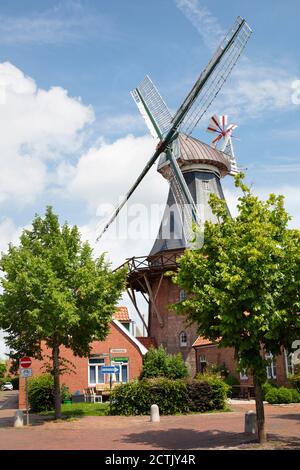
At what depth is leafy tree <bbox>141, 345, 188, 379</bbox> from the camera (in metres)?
32.2

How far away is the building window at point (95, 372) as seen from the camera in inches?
1332

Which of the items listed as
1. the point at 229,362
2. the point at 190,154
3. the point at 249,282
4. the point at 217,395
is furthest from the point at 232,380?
the point at 249,282

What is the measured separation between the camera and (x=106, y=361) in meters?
34.5

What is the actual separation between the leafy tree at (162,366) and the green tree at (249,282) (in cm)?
1835

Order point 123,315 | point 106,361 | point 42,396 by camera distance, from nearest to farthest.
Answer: point 42,396, point 106,361, point 123,315

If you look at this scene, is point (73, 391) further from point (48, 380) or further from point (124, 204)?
point (124, 204)

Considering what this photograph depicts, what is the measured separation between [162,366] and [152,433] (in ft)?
51.2

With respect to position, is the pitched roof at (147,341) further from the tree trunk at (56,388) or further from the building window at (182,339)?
the tree trunk at (56,388)

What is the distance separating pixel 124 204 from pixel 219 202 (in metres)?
29.6

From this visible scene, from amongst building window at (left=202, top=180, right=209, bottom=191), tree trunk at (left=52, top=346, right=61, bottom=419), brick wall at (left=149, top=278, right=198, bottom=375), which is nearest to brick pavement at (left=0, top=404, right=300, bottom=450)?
tree trunk at (left=52, top=346, right=61, bottom=419)

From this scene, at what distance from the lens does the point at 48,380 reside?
27672mm

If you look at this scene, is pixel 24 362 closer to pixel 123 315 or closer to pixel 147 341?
pixel 123 315

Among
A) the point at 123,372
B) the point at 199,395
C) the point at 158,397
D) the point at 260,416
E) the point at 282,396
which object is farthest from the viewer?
the point at 123,372

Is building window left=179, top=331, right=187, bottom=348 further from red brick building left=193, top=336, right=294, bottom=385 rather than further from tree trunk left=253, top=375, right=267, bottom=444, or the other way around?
tree trunk left=253, top=375, right=267, bottom=444
